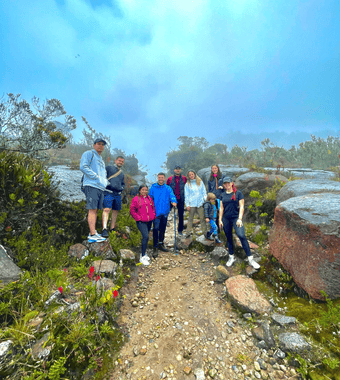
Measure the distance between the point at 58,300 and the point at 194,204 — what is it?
4.50 metres

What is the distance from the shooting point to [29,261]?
3.63 m

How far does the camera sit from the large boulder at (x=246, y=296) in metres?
3.30

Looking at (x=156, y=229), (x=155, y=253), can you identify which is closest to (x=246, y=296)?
(x=155, y=253)

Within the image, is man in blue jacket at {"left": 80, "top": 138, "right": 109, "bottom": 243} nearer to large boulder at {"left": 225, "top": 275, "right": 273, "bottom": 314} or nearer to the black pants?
the black pants

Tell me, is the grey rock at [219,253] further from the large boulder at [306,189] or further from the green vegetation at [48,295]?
the large boulder at [306,189]

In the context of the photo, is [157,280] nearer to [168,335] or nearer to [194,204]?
[168,335]

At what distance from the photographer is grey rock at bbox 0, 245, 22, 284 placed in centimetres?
282

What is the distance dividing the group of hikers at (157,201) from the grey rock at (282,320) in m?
1.26

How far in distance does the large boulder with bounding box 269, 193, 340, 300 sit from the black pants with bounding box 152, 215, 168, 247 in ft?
10.2

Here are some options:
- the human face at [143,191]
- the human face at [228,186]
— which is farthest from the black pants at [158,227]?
the human face at [228,186]

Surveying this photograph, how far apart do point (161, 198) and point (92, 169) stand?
219 centimetres

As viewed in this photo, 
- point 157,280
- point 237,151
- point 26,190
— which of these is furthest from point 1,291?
point 237,151

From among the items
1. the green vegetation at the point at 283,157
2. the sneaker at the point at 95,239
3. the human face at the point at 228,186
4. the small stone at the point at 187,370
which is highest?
the green vegetation at the point at 283,157

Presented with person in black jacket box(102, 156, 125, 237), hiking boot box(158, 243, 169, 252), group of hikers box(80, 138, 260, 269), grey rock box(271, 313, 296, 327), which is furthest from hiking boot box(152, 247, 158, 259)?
grey rock box(271, 313, 296, 327)
